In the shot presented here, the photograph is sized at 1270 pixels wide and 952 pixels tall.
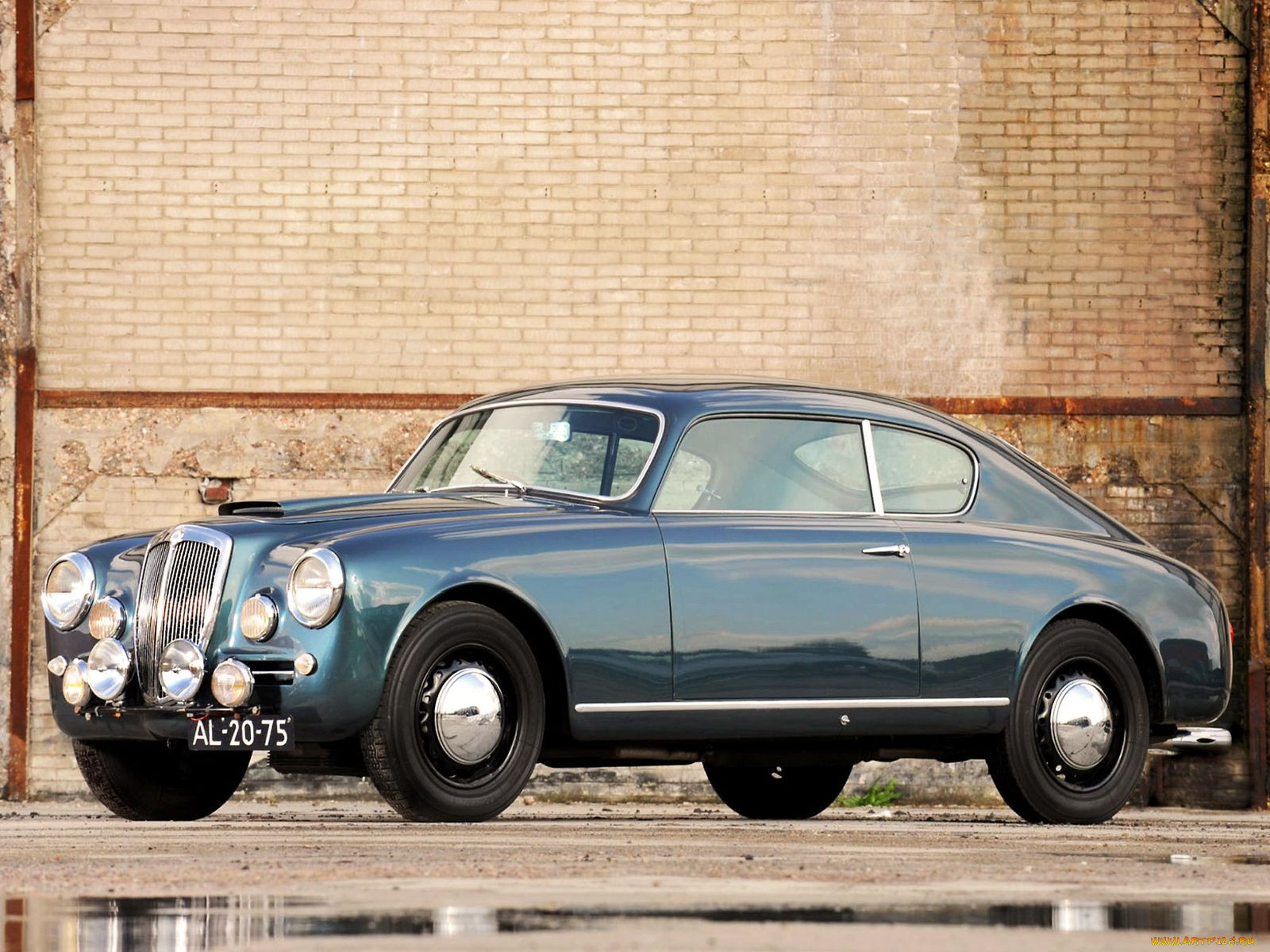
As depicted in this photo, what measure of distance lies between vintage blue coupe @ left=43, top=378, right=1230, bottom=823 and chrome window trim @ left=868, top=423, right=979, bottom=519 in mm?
14

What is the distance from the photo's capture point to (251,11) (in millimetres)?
12633

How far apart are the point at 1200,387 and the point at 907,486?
16.2 feet

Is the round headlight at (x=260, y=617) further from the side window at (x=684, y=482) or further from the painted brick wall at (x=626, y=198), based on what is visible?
the painted brick wall at (x=626, y=198)

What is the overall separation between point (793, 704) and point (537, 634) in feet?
3.33

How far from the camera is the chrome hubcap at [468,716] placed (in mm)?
6957

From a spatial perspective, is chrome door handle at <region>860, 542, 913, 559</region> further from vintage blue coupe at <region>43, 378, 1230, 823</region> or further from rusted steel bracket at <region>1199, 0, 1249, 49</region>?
rusted steel bracket at <region>1199, 0, 1249, 49</region>

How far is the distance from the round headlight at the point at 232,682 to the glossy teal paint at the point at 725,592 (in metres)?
0.07

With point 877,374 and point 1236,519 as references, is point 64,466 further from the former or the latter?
point 1236,519

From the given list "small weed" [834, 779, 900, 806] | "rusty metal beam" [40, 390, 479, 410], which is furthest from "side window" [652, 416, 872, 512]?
"rusty metal beam" [40, 390, 479, 410]

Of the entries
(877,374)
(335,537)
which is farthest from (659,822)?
(877,374)

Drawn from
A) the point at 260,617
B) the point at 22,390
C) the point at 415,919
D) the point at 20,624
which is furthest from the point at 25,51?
the point at 415,919

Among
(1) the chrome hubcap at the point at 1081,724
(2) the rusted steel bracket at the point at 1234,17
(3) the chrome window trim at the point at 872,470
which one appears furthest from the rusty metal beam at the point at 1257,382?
(3) the chrome window trim at the point at 872,470

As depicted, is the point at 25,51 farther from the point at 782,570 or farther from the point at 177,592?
the point at 782,570

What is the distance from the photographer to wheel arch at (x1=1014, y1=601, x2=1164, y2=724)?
8.43 meters
